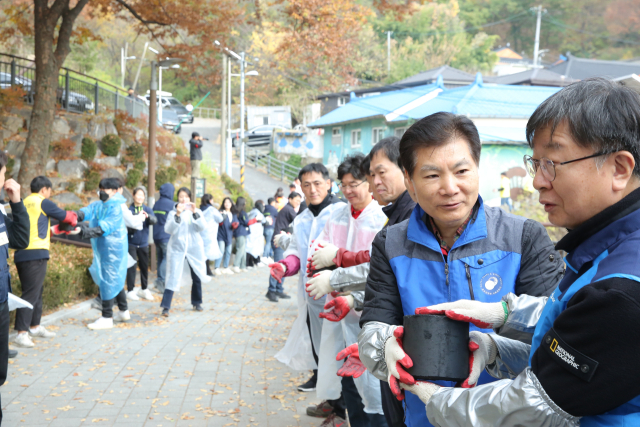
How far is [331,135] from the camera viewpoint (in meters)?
39.6

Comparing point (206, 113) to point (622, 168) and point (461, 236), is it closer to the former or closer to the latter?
point (461, 236)

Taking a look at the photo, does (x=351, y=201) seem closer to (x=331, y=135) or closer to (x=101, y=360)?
(x=101, y=360)

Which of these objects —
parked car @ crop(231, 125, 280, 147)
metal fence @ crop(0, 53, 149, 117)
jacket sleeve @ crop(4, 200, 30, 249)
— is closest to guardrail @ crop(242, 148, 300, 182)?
parked car @ crop(231, 125, 280, 147)

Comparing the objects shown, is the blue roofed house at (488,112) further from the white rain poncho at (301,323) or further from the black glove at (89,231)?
the white rain poncho at (301,323)

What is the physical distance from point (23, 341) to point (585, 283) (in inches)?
304

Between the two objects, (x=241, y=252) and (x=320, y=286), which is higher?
(x=320, y=286)

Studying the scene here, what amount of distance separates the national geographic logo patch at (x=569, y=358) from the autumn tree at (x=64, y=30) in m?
12.8

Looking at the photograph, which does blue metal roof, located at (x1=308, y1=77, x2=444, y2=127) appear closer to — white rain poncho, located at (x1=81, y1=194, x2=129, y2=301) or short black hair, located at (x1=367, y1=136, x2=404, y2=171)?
white rain poncho, located at (x1=81, y1=194, x2=129, y2=301)

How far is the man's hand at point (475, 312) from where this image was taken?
6.17 feet

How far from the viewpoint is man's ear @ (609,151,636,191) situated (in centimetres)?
145

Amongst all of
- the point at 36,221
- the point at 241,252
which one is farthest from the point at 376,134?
the point at 36,221

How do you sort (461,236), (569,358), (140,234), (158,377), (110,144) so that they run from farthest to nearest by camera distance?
(110,144) < (140,234) < (158,377) < (461,236) < (569,358)

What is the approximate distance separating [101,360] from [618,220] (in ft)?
23.1

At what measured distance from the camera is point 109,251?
9.11m
